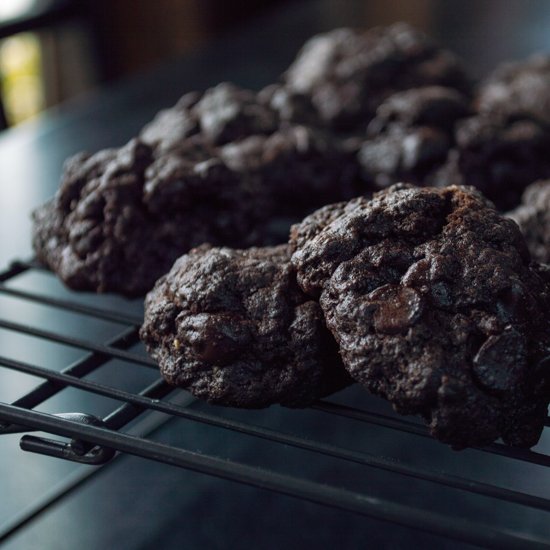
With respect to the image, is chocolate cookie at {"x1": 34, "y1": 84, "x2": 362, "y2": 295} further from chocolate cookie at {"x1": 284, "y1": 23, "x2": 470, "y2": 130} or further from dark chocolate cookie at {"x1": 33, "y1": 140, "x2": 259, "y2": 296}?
chocolate cookie at {"x1": 284, "y1": 23, "x2": 470, "y2": 130}

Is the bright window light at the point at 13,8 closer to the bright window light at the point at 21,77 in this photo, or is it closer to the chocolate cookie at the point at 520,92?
the bright window light at the point at 21,77

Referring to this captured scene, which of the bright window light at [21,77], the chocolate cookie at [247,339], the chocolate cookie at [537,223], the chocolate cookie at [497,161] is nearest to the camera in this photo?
the chocolate cookie at [247,339]

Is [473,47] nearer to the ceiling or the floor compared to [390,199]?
nearer to the floor

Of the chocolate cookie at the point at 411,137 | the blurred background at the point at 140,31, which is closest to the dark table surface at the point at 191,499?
the chocolate cookie at the point at 411,137

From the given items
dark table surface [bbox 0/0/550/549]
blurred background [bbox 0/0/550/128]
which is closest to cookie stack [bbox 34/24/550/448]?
dark table surface [bbox 0/0/550/549]

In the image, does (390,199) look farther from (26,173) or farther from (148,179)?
(26,173)

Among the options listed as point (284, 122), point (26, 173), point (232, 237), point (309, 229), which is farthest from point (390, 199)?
point (26, 173)

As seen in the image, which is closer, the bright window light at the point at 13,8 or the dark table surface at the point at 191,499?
the dark table surface at the point at 191,499

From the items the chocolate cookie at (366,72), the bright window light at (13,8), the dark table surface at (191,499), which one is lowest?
the dark table surface at (191,499)

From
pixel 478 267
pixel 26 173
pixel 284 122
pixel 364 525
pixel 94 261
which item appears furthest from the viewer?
pixel 26 173
